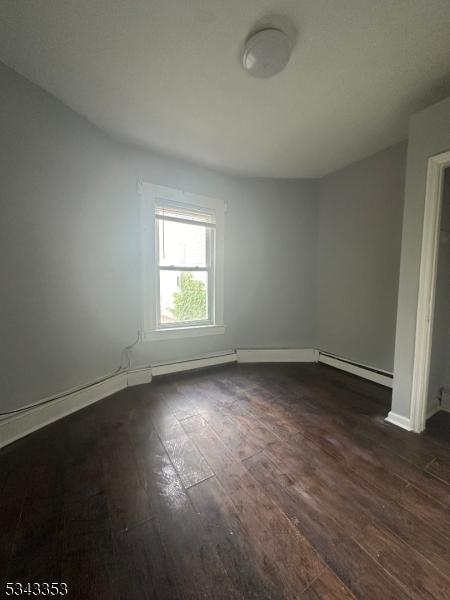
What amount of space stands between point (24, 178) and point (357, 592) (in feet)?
9.70

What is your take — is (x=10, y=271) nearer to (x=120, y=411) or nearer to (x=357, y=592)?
(x=120, y=411)

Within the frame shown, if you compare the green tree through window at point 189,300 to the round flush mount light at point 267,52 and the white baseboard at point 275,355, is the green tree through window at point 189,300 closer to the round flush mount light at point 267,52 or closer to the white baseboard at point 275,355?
the white baseboard at point 275,355

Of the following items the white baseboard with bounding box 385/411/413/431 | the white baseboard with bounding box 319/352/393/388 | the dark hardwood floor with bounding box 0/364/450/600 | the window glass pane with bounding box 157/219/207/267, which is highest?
the window glass pane with bounding box 157/219/207/267

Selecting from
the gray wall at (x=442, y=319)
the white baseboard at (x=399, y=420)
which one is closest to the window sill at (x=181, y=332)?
the white baseboard at (x=399, y=420)

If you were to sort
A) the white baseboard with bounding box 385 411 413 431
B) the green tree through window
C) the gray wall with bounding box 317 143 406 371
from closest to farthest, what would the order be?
the white baseboard with bounding box 385 411 413 431 → the gray wall with bounding box 317 143 406 371 → the green tree through window

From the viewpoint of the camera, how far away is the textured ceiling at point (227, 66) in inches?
47.8

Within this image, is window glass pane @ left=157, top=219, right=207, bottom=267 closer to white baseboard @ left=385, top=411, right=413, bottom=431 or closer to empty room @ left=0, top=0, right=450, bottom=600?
empty room @ left=0, top=0, right=450, bottom=600

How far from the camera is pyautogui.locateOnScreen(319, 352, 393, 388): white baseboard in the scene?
8.61 feet

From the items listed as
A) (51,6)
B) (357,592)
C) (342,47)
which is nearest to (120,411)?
(357,592)

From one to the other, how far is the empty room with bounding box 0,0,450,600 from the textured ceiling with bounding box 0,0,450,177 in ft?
0.04

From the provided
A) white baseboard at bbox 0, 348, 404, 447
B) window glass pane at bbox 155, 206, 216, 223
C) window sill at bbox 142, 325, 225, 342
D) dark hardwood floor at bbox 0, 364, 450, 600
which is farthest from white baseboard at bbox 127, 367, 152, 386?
window glass pane at bbox 155, 206, 216, 223

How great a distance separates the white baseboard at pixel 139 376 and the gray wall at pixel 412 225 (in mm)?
2440

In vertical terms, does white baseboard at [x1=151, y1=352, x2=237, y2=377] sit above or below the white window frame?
below

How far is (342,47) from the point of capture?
1.38 metres
